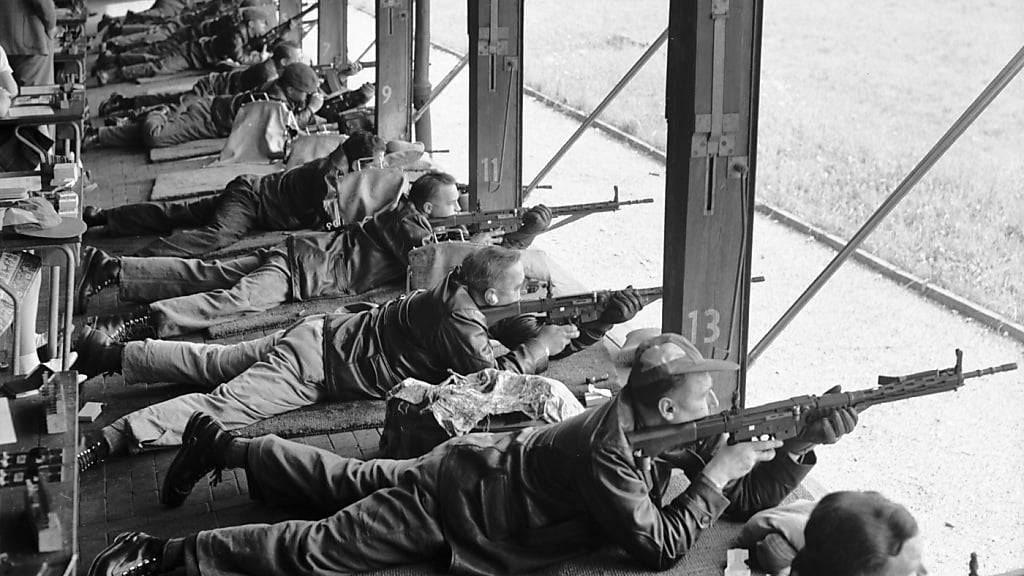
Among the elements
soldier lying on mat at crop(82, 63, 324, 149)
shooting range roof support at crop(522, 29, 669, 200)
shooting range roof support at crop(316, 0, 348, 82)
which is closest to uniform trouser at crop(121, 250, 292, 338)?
shooting range roof support at crop(522, 29, 669, 200)

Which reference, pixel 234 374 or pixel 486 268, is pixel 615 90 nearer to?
pixel 486 268

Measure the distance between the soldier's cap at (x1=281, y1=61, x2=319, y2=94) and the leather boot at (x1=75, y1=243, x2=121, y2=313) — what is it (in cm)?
291

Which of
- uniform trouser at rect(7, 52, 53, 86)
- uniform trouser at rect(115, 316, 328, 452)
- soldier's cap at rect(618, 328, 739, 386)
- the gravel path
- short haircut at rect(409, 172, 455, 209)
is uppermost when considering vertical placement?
uniform trouser at rect(7, 52, 53, 86)

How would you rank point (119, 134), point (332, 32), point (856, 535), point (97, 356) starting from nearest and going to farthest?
point (856, 535), point (97, 356), point (119, 134), point (332, 32)

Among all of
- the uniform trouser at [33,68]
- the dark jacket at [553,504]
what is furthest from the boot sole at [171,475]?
the uniform trouser at [33,68]

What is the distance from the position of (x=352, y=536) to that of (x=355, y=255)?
100 inches

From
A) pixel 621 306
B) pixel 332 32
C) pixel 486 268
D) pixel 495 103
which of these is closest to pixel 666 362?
pixel 486 268

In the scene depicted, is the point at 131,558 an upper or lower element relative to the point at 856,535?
lower

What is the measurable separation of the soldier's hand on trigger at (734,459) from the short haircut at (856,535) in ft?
2.07

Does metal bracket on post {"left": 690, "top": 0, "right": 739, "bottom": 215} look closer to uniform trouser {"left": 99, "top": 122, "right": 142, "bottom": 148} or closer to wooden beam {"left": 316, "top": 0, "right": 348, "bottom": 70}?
uniform trouser {"left": 99, "top": 122, "right": 142, "bottom": 148}

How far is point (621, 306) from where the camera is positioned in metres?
4.41

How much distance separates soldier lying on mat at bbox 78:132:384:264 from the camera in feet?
20.3

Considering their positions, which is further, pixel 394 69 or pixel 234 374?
pixel 394 69

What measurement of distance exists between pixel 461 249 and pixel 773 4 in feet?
21.7
